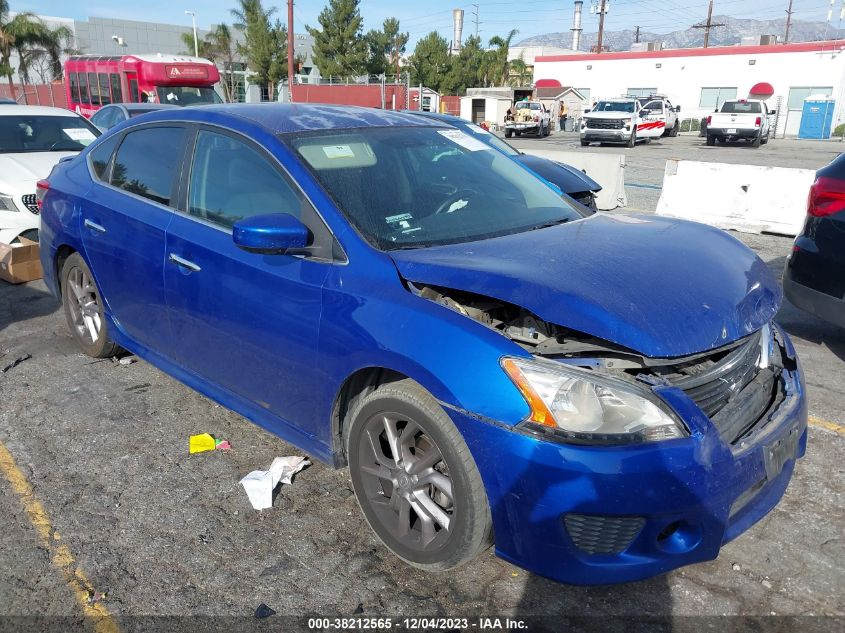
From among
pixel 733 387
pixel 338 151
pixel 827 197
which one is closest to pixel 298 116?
pixel 338 151

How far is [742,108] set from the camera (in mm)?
30984

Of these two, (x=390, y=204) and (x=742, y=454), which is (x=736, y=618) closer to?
(x=742, y=454)

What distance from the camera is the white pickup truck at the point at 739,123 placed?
30.3 meters

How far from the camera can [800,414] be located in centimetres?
282

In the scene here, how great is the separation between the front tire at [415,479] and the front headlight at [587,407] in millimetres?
315

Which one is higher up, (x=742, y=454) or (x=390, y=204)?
(x=390, y=204)

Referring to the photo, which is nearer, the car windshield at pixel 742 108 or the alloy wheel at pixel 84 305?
the alloy wheel at pixel 84 305

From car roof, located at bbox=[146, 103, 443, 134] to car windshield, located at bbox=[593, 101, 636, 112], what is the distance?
91.3 feet

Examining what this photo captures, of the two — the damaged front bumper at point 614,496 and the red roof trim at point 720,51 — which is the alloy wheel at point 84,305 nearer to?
the damaged front bumper at point 614,496

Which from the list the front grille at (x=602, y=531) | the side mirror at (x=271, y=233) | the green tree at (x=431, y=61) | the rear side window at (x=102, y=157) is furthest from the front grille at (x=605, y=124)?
the green tree at (x=431, y=61)

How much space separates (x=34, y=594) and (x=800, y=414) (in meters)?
3.04

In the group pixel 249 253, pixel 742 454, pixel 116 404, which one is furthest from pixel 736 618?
pixel 116 404

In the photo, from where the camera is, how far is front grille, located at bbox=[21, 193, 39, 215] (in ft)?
22.8

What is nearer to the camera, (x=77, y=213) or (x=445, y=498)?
(x=445, y=498)
